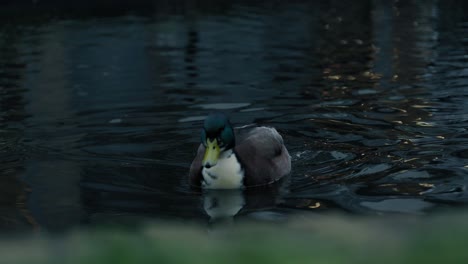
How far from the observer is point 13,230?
7.45 metres

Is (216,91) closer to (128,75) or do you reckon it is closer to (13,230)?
(128,75)

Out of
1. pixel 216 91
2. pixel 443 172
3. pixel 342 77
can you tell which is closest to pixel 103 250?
pixel 443 172

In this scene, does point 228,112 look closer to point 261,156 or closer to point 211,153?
point 261,156

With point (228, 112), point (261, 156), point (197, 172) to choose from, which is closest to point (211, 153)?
point (197, 172)

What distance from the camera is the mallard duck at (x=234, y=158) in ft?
26.3

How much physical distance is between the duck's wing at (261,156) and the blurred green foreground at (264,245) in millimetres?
6528

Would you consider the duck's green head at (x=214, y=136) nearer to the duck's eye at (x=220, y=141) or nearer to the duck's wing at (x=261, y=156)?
the duck's eye at (x=220, y=141)

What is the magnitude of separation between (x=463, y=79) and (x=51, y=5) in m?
25.8

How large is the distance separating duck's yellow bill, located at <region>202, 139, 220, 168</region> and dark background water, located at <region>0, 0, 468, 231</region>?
0.33 meters

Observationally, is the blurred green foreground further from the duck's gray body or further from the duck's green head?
the duck's gray body

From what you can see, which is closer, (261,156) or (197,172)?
(197,172)

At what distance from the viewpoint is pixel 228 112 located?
1291 cm

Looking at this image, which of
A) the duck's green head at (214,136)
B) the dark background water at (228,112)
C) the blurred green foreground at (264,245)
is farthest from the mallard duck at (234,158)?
the blurred green foreground at (264,245)

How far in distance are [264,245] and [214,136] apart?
6.35 m
